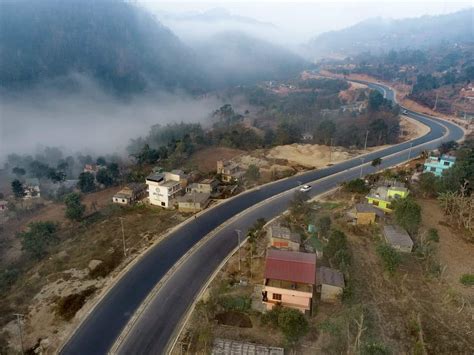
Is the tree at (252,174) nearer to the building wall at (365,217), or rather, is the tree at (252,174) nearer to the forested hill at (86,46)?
the building wall at (365,217)

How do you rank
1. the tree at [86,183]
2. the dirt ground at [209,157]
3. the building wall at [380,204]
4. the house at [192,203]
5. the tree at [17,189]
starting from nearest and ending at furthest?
the building wall at [380,204], the house at [192,203], the tree at [17,189], the tree at [86,183], the dirt ground at [209,157]

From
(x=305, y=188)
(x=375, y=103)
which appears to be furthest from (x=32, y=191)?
(x=375, y=103)

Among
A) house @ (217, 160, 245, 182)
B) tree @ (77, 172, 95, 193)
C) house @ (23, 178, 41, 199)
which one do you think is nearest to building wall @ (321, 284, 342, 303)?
house @ (217, 160, 245, 182)

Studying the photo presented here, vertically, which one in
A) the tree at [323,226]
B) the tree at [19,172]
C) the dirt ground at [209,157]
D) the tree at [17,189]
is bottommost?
the tree at [19,172]

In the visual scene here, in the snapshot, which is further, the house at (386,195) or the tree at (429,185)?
the tree at (429,185)

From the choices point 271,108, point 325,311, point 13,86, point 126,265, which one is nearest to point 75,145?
point 13,86

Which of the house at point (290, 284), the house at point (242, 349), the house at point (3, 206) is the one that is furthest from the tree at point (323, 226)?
the house at point (3, 206)
